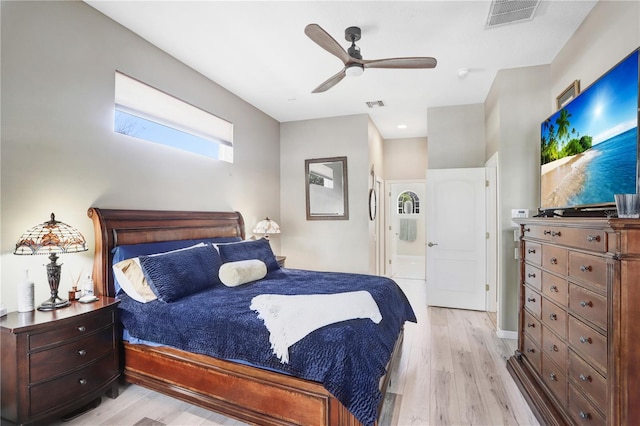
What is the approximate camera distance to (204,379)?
6.39 feet

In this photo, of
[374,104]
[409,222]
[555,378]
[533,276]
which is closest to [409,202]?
Result: [409,222]

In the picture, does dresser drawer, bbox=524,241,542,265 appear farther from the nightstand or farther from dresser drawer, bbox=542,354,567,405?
the nightstand

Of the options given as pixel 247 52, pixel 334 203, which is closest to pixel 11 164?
pixel 247 52

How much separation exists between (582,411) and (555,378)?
0.33 m

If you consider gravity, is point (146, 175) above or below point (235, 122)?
below

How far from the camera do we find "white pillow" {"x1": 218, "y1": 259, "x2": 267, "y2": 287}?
2.55m

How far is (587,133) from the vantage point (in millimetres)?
2039

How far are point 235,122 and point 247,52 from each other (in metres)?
1.22

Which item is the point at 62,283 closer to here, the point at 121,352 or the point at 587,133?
the point at 121,352

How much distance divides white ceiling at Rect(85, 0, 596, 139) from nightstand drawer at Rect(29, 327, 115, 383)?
2.50 meters

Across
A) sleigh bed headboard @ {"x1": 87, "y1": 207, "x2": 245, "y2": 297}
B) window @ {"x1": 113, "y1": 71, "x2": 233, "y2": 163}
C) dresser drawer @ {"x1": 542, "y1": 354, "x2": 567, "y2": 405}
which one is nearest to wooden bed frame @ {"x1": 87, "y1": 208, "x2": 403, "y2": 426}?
sleigh bed headboard @ {"x1": 87, "y1": 207, "x2": 245, "y2": 297}

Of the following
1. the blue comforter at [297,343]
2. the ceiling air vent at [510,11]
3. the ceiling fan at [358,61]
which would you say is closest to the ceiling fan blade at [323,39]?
the ceiling fan at [358,61]

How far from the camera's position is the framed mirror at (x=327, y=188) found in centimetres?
491

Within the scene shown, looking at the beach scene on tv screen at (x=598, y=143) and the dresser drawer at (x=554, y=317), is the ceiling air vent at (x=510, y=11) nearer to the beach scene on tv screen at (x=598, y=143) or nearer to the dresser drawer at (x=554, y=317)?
the beach scene on tv screen at (x=598, y=143)
